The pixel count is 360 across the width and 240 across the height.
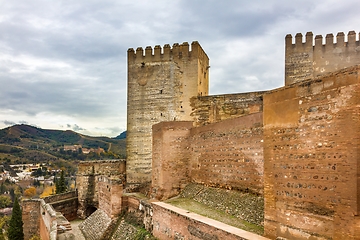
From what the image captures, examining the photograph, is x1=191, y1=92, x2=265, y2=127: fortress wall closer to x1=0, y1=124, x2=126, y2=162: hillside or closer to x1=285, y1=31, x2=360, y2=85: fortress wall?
x1=285, y1=31, x2=360, y2=85: fortress wall

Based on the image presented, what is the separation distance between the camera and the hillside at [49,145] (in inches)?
4560

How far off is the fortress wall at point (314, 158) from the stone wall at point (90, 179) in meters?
15.2

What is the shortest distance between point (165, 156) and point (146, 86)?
6441 millimetres

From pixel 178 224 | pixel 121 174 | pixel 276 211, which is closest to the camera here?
pixel 276 211

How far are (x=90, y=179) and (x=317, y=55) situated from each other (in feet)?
50.3

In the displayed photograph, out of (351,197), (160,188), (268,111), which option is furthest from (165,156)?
(351,197)

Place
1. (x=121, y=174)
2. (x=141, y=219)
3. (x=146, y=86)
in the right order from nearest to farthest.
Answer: (x=141, y=219) → (x=146, y=86) → (x=121, y=174)

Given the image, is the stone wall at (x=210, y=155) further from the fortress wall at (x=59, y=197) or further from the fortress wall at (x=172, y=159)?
the fortress wall at (x=59, y=197)

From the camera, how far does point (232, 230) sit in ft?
27.3

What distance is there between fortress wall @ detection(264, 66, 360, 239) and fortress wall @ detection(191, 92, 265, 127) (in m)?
9.96

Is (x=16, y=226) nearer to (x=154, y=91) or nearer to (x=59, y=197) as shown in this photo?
(x=59, y=197)

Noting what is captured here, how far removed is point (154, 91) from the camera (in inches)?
771

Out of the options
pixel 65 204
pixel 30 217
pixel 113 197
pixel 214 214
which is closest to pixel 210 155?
pixel 214 214

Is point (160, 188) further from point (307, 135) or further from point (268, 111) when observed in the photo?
point (307, 135)
